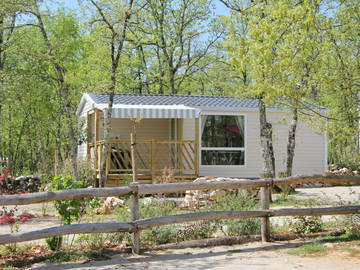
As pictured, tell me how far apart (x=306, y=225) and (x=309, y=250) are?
1.35 m

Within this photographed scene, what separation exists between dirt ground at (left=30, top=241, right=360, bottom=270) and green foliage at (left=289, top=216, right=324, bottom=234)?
1.15 metres

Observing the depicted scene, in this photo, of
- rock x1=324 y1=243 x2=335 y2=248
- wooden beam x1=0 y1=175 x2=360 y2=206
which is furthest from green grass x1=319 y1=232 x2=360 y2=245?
wooden beam x1=0 y1=175 x2=360 y2=206

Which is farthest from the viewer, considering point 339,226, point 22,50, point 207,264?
point 22,50

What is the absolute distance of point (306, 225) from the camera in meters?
8.32

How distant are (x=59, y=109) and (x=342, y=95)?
69.7 ft

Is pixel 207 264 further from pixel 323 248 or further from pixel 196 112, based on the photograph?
pixel 196 112

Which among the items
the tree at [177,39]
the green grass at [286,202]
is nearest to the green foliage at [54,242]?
the green grass at [286,202]

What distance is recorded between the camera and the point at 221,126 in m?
18.5

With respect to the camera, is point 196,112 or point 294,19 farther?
point 196,112

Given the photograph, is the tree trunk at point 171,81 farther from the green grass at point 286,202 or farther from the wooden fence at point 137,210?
the wooden fence at point 137,210

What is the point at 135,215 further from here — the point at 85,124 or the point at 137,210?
the point at 85,124

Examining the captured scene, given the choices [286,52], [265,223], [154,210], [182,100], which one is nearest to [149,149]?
[182,100]

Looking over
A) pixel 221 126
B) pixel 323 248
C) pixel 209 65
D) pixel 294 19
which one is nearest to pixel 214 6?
pixel 209 65

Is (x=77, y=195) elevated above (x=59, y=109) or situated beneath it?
situated beneath
